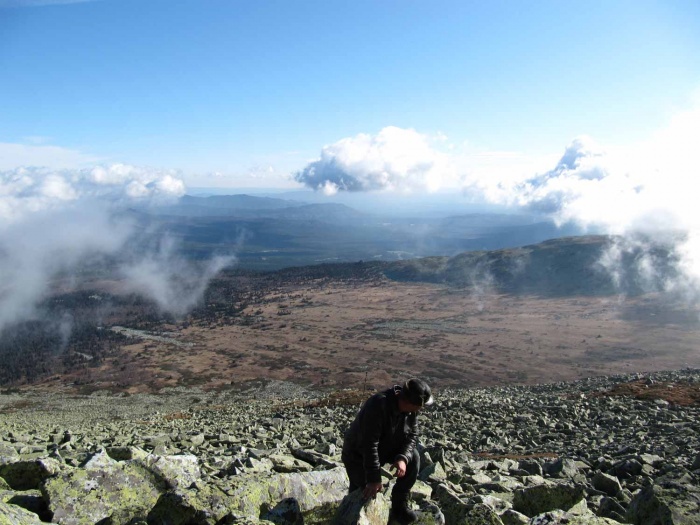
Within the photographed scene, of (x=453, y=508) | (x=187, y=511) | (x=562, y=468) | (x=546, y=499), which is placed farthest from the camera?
(x=562, y=468)

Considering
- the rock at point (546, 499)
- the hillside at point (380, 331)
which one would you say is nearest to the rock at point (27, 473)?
the rock at point (546, 499)

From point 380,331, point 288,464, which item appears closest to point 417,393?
point 288,464

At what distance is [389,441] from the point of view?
567 centimetres

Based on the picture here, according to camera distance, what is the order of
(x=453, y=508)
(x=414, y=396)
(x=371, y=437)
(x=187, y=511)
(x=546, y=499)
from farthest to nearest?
(x=546, y=499) < (x=453, y=508) < (x=371, y=437) < (x=414, y=396) < (x=187, y=511)

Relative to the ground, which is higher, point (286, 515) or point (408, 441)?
point (408, 441)

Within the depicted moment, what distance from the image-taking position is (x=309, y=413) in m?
25.1

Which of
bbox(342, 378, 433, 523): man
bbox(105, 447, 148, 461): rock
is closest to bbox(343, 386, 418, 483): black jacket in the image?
bbox(342, 378, 433, 523): man

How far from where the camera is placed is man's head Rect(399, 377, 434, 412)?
520 cm

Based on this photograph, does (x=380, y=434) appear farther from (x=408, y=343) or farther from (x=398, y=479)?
(x=408, y=343)

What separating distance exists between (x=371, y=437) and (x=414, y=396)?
73cm

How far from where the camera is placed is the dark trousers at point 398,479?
5707mm

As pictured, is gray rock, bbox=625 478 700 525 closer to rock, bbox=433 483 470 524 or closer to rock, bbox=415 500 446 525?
rock, bbox=433 483 470 524

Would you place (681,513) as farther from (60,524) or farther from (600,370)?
(600,370)

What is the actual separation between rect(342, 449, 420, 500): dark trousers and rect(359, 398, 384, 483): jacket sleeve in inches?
12.6
